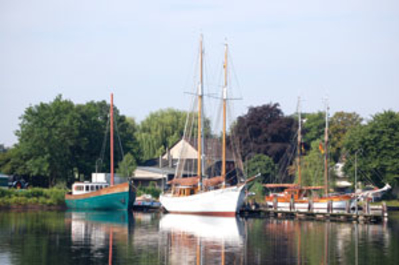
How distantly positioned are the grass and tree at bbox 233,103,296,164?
32.9 m

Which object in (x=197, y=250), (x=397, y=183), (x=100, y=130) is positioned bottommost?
(x=197, y=250)

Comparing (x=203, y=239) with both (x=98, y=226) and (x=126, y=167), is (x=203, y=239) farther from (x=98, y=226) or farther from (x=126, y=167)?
(x=126, y=167)

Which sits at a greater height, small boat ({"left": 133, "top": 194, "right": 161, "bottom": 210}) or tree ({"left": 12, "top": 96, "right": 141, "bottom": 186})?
tree ({"left": 12, "top": 96, "right": 141, "bottom": 186})

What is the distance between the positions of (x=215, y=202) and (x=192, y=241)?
20.7 meters

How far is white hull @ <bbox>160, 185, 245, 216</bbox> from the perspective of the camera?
6125cm

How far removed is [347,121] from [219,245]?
7271 centimetres

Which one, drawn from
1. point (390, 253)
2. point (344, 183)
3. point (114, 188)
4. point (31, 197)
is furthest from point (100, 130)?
point (390, 253)

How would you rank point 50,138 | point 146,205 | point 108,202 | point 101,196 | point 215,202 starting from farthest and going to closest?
point 50,138
point 146,205
point 108,202
point 101,196
point 215,202

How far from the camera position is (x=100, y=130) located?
9238 centimetres

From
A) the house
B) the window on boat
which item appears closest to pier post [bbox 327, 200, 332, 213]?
the house

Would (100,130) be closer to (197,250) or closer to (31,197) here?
(31,197)

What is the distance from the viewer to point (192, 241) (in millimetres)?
41781

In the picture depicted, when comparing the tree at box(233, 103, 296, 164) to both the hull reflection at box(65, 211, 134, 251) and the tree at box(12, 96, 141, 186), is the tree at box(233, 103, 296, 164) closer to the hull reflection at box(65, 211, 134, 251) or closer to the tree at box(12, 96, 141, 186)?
the tree at box(12, 96, 141, 186)

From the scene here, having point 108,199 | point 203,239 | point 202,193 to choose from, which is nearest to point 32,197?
point 108,199
